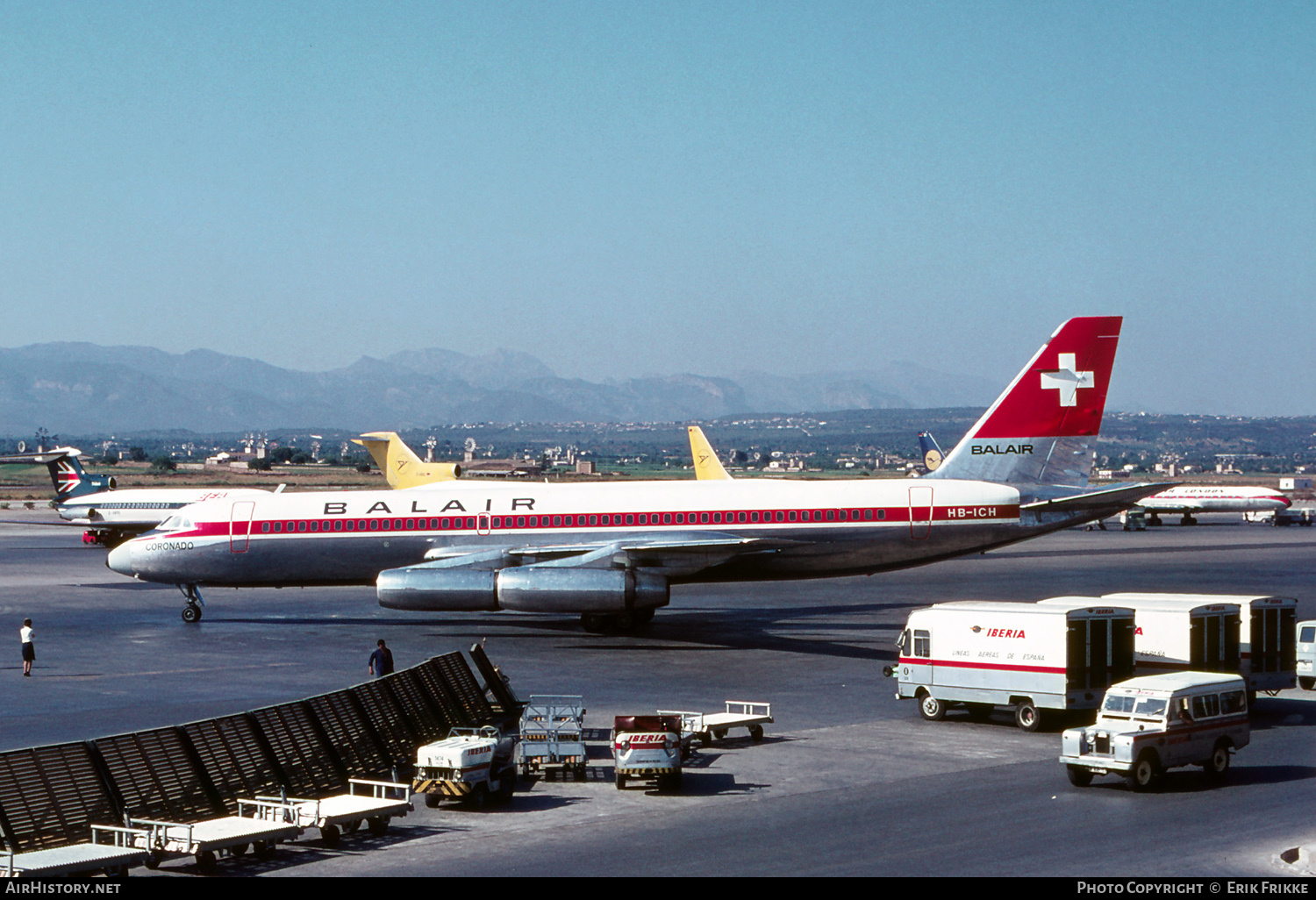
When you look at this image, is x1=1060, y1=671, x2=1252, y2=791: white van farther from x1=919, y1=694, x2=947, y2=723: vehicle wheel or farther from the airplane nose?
the airplane nose

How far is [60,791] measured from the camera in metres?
18.5

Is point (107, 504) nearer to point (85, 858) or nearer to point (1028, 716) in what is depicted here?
point (1028, 716)

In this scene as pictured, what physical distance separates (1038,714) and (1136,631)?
4.59m

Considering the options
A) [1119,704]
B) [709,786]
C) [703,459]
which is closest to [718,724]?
[709,786]

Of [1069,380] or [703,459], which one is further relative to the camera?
[703,459]

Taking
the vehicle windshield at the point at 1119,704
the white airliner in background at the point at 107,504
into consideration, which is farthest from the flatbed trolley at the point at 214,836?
the white airliner in background at the point at 107,504

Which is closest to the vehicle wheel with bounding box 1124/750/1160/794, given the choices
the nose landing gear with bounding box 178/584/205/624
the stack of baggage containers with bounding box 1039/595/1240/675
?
the stack of baggage containers with bounding box 1039/595/1240/675

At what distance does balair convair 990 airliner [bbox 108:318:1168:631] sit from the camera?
138 feet

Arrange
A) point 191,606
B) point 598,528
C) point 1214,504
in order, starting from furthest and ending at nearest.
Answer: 1. point 1214,504
2. point 191,606
3. point 598,528

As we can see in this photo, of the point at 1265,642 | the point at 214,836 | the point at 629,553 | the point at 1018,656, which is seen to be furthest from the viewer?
the point at 629,553

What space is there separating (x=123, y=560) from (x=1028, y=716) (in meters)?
34.6

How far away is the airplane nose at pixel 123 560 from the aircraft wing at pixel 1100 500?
32.0 meters

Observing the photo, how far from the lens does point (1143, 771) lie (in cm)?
2258
